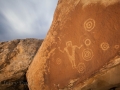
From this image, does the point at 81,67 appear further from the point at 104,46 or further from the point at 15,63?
the point at 15,63

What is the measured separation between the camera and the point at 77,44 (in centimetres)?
252

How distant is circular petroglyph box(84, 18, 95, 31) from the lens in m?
2.37

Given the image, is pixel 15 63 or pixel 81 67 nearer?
pixel 81 67

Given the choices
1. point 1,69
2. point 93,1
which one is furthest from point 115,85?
point 1,69

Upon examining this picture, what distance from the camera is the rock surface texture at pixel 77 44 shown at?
2182 millimetres

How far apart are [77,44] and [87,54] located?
263 mm

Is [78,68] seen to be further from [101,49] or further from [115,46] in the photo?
[115,46]

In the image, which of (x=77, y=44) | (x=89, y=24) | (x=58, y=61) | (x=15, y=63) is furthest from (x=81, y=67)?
(x=15, y=63)

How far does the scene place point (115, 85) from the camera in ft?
7.59

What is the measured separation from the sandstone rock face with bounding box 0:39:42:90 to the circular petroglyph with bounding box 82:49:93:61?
226cm

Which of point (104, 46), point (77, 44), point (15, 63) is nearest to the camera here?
point (104, 46)

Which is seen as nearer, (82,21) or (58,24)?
(82,21)

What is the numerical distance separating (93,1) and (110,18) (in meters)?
0.44

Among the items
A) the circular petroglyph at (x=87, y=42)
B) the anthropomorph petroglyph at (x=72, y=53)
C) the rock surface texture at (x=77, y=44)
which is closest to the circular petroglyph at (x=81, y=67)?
the rock surface texture at (x=77, y=44)
